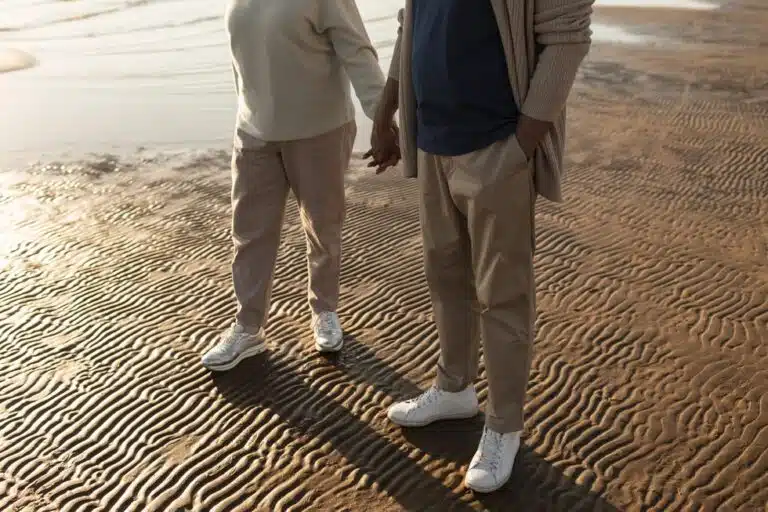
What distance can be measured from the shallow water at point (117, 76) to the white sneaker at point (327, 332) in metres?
4.84

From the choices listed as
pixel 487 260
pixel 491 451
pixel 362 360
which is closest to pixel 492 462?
pixel 491 451

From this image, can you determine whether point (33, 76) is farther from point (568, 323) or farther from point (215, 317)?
point (568, 323)

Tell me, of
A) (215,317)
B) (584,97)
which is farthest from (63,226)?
(584,97)

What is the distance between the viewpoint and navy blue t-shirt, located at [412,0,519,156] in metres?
2.62

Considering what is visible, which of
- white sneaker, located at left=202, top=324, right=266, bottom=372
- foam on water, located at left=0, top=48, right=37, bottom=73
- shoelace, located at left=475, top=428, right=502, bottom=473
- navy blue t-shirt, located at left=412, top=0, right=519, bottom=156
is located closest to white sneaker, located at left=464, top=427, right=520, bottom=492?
shoelace, located at left=475, top=428, right=502, bottom=473

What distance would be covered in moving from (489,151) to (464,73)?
0.29 meters

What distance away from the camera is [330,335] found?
14.2 ft

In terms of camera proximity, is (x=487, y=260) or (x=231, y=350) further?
(x=231, y=350)

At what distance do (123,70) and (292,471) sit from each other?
1041cm

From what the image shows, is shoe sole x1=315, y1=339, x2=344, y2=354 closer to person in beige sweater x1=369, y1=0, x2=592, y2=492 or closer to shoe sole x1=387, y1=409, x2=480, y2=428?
shoe sole x1=387, y1=409, x2=480, y2=428

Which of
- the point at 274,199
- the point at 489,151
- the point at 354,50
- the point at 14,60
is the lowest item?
the point at 14,60

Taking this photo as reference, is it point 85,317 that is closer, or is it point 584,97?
point 85,317

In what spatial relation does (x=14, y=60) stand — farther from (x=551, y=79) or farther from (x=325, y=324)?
(x=551, y=79)

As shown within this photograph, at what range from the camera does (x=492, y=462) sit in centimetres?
319
